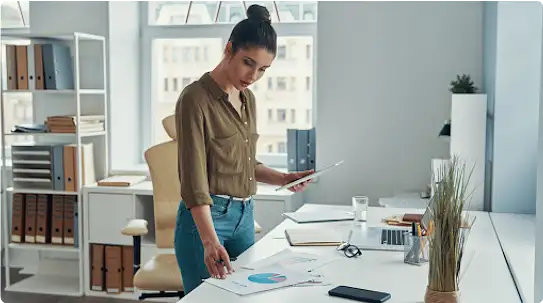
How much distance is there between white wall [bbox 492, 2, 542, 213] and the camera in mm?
3059

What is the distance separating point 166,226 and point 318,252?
1.21 metres

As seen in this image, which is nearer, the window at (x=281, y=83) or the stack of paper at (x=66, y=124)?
the stack of paper at (x=66, y=124)

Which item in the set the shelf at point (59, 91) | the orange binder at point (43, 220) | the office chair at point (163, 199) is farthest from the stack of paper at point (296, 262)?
the orange binder at point (43, 220)

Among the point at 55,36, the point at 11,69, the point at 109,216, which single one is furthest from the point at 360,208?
the point at 11,69

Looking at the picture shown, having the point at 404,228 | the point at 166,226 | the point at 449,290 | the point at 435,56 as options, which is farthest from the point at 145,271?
the point at 435,56

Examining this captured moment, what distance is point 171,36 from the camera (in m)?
4.77

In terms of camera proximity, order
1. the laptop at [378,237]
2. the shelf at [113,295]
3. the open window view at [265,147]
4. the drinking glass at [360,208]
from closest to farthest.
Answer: the open window view at [265,147], the laptop at [378,237], the drinking glass at [360,208], the shelf at [113,295]

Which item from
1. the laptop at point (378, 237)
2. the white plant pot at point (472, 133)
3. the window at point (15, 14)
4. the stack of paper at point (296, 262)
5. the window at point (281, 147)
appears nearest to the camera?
the stack of paper at point (296, 262)

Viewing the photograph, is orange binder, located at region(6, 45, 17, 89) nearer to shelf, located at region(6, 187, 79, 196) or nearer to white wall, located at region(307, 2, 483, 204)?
shelf, located at region(6, 187, 79, 196)

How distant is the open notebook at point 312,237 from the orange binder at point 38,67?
2408mm

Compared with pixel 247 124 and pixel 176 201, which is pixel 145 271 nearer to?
pixel 176 201

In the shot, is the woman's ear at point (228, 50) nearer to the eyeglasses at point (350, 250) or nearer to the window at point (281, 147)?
the eyeglasses at point (350, 250)

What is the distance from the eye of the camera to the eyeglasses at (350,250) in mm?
2312

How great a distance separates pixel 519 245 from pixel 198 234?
3.77ft
